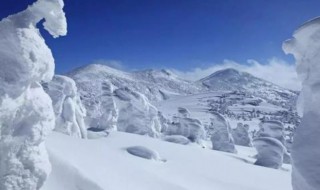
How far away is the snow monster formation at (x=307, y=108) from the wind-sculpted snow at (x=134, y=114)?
24.0 meters

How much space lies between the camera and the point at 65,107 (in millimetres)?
20859

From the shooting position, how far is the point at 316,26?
21.1ft

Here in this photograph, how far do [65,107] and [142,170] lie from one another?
9406mm

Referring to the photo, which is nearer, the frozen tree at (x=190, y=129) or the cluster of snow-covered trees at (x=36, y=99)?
the cluster of snow-covered trees at (x=36, y=99)

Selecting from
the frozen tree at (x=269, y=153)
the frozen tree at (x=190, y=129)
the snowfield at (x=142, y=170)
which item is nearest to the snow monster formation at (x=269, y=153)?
the frozen tree at (x=269, y=153)

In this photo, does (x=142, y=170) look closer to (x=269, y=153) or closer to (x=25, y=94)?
(x=25, y=94)

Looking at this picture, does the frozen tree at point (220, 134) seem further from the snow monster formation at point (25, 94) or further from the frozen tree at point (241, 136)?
the snow monster formation at point (25, 94)

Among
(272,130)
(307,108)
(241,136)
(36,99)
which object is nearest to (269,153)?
(272,130)

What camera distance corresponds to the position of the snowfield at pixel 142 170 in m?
9.24

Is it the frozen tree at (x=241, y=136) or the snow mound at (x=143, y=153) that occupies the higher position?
the frozen tree at (x=241, y=136)

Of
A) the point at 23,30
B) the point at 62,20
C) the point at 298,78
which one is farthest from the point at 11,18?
the point at 298,78

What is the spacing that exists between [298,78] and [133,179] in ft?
20.2

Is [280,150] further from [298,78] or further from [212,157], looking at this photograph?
[298,78]

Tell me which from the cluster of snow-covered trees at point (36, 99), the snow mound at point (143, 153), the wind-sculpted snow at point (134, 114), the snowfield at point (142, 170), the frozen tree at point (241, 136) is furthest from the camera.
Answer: the frozen tree at point (241, 136)
